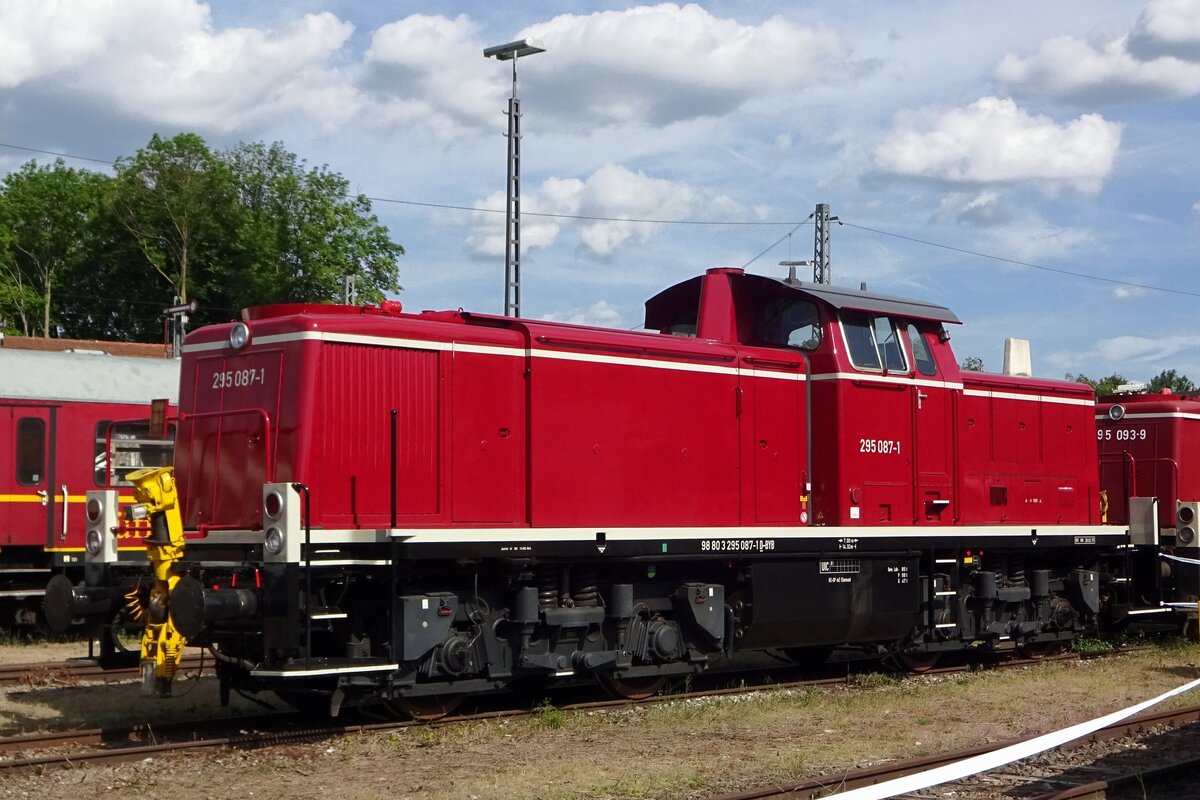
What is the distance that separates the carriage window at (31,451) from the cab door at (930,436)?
11877 millimetres

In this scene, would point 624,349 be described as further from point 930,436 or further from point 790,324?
point 930,436

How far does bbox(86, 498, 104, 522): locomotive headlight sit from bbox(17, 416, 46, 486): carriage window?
7.62m

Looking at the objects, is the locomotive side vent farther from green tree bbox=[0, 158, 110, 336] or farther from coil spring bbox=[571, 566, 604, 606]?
green tree bbox=[0, 158, 110, 336]

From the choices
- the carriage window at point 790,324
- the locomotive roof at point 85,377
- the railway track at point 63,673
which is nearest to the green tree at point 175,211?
the locomotive roof at point 85,377

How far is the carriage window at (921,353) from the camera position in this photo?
48.0 feet

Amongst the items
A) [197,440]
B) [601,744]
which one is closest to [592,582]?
[601,744]

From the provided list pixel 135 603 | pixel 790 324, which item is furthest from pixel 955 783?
pixel 135 603

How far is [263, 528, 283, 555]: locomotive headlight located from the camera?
31.8ft

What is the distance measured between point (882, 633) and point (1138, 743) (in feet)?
13.1

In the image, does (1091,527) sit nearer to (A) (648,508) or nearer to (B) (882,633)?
(B) (882,633)

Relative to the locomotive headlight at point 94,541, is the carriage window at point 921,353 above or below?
above

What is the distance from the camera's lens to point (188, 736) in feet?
34.2

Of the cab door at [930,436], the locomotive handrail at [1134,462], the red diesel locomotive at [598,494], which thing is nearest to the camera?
the red diesel locomotive at [598,494]

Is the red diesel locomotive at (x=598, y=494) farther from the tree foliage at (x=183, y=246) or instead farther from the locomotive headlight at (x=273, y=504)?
the tree foliage at (x=183, y=246)
